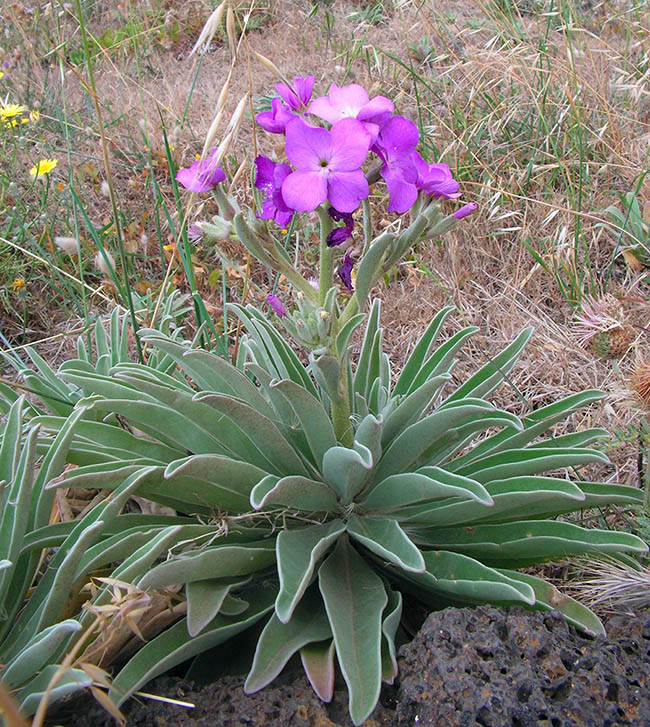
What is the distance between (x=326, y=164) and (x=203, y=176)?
266 millimetres

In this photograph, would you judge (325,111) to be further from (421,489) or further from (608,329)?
(608,329)

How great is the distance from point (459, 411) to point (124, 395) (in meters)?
0.83

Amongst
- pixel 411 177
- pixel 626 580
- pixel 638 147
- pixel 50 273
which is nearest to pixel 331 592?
pixel 626 580

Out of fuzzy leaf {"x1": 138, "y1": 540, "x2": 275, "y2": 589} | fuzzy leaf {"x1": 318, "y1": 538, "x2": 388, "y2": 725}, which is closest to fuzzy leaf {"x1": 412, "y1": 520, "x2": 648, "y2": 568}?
fuzzy leaf {"x1": 318, "y1": 538, "x2": 388, "y2": 725}

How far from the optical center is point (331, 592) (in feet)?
4.99

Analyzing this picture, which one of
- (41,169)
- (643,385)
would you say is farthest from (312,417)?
→ (41,169)

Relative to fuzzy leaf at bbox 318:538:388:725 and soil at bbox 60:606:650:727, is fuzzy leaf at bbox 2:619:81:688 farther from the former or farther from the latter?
fuzzy leaf at bbox 318:538:388:725

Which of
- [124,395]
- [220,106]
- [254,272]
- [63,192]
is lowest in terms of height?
[254,272]

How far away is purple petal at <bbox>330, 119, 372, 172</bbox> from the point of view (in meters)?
1.36

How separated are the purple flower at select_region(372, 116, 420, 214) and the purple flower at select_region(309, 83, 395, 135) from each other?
0.09 ft

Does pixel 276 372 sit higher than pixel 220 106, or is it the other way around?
pixel 220 106

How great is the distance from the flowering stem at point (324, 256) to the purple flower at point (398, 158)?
0.48 feet

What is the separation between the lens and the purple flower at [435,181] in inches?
59.4

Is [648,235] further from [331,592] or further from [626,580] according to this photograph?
[331,592]
